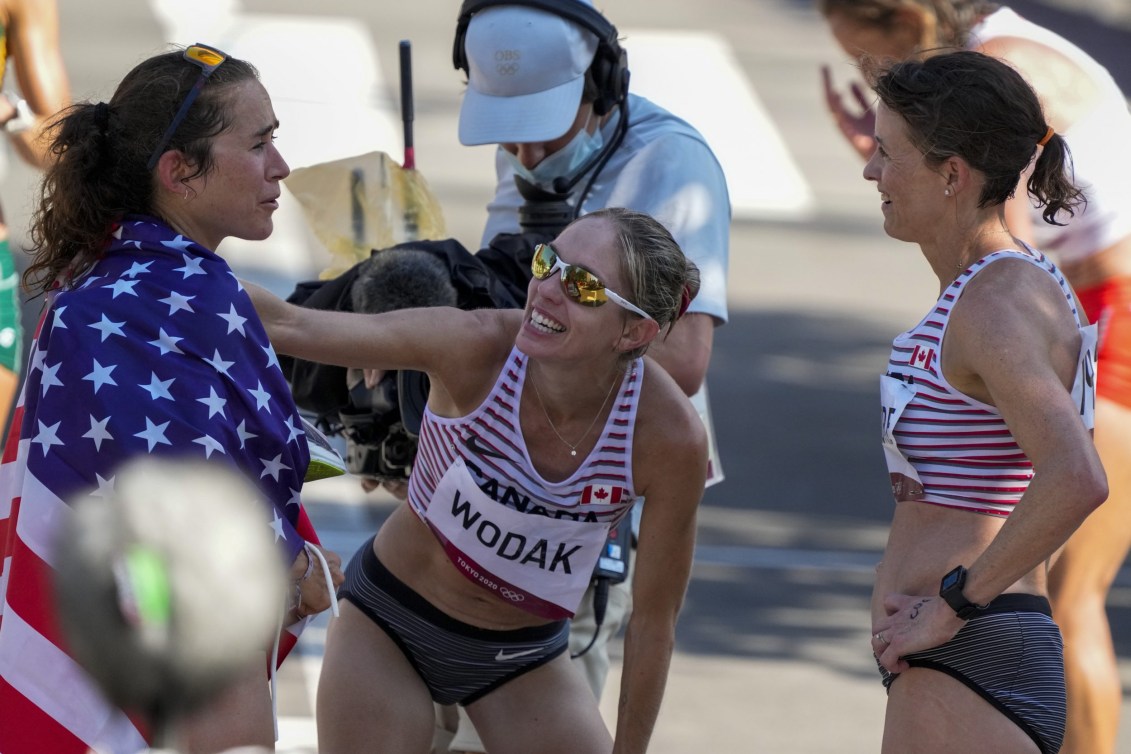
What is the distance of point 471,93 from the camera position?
4008 mm

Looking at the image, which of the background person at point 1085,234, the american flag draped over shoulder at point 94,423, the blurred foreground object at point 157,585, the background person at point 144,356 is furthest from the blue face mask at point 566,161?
the blurred foreground object at point 157,585

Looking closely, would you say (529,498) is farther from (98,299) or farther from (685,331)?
(98,299)

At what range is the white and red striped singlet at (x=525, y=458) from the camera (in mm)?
3201

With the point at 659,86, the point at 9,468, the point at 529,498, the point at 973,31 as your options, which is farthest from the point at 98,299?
the point at 659,86

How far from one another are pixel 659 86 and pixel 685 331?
7000mm

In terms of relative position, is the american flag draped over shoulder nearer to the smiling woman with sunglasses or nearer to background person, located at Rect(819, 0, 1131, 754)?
the smiling woman with sunglasses

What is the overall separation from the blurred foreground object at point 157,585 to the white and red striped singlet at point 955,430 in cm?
118

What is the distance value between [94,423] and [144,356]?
0.13 m

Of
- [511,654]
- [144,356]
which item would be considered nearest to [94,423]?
[144,356]

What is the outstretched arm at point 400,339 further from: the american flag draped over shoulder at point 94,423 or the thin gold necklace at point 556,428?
the american flag draped over shoulder at point 94,423

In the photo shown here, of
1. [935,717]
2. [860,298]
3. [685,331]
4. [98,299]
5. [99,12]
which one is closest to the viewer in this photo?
[98,299]

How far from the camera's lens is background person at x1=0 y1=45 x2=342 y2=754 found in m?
2.45

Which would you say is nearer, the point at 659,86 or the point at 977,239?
the point at 977,239

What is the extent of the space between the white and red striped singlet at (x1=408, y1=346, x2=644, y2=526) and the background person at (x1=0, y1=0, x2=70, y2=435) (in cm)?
204
